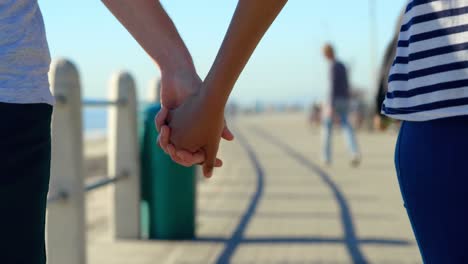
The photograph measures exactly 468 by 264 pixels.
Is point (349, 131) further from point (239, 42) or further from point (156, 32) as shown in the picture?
point (239, 42)

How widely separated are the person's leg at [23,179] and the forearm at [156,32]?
38 cm

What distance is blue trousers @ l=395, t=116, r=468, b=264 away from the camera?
4.97 feet

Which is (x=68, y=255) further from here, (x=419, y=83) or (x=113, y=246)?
(x=419, y=83)

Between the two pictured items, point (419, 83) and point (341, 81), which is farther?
point (341, 81)

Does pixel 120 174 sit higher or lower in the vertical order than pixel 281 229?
higher

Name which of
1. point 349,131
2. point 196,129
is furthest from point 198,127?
point 349,131

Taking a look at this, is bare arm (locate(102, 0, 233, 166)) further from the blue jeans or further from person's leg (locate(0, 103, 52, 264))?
the blue jeans

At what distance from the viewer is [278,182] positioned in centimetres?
943

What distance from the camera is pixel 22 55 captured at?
163cm

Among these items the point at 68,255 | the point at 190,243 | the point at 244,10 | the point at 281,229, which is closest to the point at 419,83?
the point at 244,10

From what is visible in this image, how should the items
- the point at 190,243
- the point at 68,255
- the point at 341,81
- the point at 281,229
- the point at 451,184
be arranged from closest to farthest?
the point at 451,184 → the point at 68,255 → the point at 190,243 → the point at 281,229 → the point at 341,81

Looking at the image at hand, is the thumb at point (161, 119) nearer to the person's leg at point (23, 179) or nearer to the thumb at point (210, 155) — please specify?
the thumb at point (210, 155)

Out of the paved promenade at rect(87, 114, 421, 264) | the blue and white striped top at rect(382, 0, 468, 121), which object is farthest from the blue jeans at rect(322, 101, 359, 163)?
the blue and white striped top at rect(382, 0, 468, 121)

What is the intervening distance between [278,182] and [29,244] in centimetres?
785
